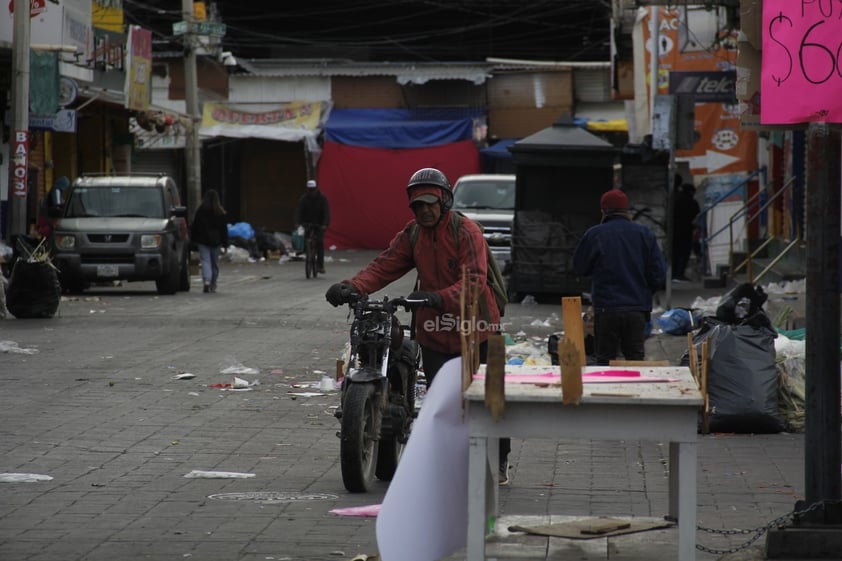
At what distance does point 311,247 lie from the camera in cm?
2948

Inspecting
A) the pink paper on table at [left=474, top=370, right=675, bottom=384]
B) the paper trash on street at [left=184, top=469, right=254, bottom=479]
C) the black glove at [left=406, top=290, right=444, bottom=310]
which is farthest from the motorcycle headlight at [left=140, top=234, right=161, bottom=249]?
the pink paper on table at [left=474, top=370, right=675, bottom=384]

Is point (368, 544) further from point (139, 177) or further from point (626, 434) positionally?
point (139, 177)

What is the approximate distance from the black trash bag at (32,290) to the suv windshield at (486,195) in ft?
31.5

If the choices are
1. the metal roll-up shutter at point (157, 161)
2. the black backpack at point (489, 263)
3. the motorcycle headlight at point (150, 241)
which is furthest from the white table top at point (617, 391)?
the metal roll-up shutter at point (157, 161)

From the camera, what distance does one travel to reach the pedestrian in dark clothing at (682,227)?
95.8 feet

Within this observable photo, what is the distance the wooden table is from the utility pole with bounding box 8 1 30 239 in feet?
57.7

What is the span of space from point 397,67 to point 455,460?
137 ft

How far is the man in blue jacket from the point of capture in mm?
10867

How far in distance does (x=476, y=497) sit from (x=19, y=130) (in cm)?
1808

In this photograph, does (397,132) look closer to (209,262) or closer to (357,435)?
(209,262)

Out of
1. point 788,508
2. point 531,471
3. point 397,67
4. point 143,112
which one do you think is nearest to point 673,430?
point 788,508

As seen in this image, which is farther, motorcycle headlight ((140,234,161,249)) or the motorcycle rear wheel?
motorcycle headlight ((140,234,161,249))

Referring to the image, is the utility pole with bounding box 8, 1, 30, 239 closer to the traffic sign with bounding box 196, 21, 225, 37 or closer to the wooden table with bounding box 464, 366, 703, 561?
the traffic sign with bounding box 196, 21, 225, 37

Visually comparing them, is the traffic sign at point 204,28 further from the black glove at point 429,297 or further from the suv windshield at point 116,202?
the black glove at point 429,297
